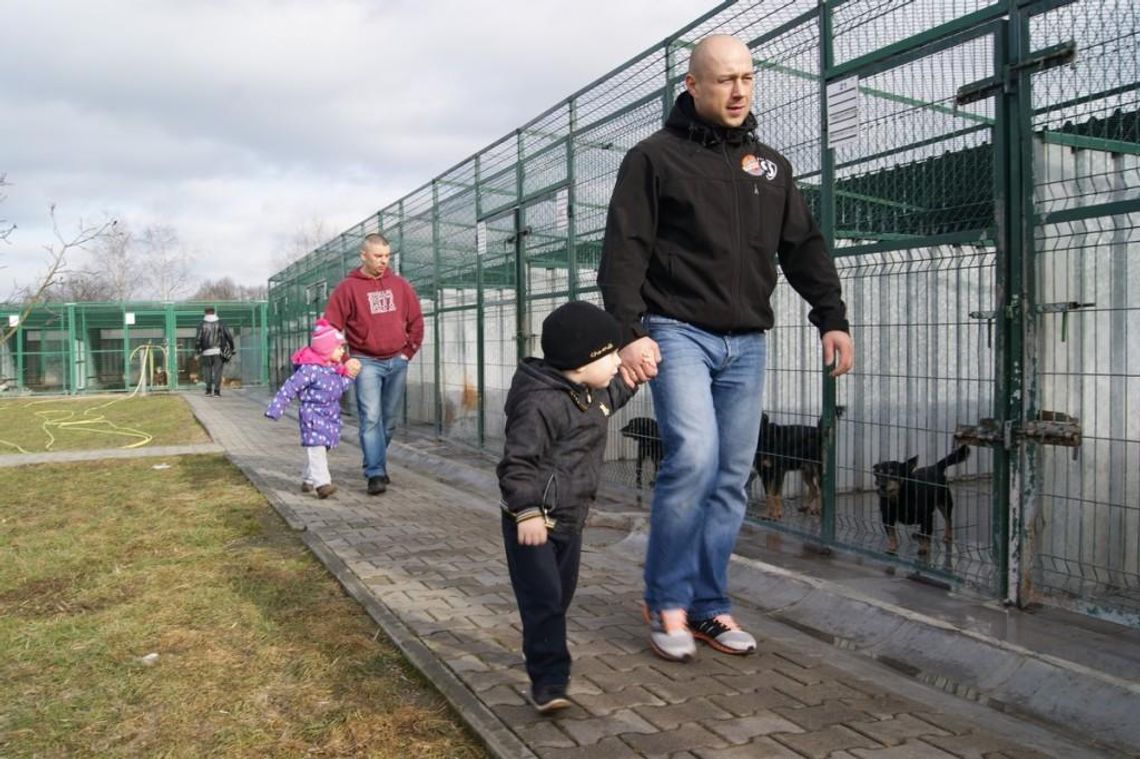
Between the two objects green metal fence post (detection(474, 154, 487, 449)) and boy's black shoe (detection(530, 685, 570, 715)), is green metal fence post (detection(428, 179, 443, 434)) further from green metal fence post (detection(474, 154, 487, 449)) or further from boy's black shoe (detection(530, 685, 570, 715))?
boy's black shoe (detection(530, 685, 570, 715))

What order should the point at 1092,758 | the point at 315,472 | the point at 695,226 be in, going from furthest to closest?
the point at 315,472 → the point at 695,226 → the point at 1092,758

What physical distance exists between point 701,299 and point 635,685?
133 centimetres

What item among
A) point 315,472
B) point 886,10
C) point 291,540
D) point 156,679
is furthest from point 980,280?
point 315,472

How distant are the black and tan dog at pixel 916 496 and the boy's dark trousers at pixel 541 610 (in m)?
2.18

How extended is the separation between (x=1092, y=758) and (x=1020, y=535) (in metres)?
1.21

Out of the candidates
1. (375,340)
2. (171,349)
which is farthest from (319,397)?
(171,349)

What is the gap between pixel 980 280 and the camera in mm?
3873

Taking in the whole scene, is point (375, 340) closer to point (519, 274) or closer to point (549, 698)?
point (519, 274)

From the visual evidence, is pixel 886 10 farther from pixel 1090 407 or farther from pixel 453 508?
pixel 453 508

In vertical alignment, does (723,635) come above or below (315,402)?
below

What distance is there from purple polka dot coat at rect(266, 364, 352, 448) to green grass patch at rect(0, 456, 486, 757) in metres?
1.08

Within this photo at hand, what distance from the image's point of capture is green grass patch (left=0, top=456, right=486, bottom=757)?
2.68 m

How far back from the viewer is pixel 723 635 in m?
3.28

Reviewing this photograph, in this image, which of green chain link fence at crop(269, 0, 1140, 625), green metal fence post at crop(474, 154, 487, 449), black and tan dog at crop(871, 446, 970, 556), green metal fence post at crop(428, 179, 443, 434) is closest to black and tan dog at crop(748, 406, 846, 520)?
green chain link fence at crop(269, 0, 1140, 625)
